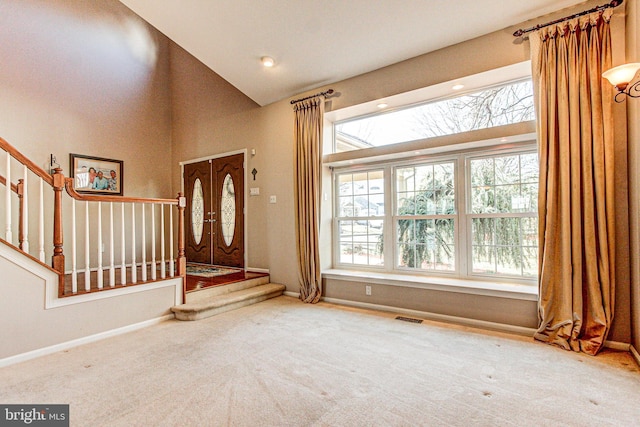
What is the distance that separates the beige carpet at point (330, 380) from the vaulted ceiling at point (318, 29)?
3.13 meters

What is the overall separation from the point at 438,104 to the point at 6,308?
15.7ft

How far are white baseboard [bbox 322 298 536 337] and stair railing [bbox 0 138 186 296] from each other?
2276 mm

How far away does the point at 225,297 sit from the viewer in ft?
13.9

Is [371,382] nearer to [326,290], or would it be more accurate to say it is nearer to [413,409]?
[413,409]

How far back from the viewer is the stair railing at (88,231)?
2.97m

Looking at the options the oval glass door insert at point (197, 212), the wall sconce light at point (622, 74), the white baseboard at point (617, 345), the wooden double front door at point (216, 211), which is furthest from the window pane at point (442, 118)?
the oval glass door insert at point (197, 212)

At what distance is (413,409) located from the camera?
77.2 inches

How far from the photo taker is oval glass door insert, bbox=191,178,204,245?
6.37 meters

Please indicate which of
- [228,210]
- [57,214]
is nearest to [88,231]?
[57,214]

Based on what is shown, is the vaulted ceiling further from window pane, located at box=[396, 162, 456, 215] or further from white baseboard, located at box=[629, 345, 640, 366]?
white baseboard, located at box=[629, 345, 640, 366]

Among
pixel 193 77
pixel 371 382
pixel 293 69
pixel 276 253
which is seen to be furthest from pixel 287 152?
pixel 371 382

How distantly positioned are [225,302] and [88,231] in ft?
5.80

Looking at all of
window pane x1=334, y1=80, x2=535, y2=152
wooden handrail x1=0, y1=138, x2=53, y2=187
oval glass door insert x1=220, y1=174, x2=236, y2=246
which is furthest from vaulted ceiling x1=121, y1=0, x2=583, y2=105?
wooden handrail x1=0, y1=138, x2=53, y2=187

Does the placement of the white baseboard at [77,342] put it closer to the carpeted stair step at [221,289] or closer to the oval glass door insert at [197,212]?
the carpeted stair step at [221,289]
